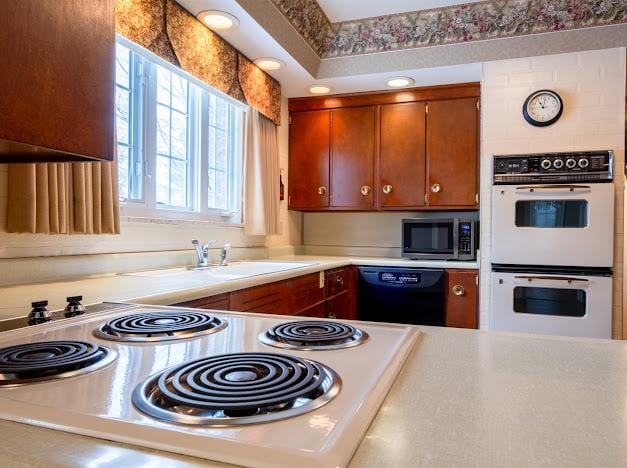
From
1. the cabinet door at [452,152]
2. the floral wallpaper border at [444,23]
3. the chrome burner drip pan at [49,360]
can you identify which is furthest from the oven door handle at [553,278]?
the chrome burner drip pan at [49,360]

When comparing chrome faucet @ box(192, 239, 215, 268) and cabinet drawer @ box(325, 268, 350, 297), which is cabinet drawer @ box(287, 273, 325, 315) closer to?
cabinet drawer @ box(325, 268, 350, 297)

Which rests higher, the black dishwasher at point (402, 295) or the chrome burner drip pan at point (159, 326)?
the chrome burner drip pan at point (159, 326)

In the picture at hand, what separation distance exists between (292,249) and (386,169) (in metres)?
1.07

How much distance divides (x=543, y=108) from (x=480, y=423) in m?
2.94

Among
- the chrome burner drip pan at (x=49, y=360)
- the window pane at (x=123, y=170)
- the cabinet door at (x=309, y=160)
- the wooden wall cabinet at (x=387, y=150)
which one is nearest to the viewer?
the chrome burner drip pan at (x=49, y=360)

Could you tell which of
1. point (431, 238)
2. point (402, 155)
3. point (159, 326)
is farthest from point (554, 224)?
point (159, 326)

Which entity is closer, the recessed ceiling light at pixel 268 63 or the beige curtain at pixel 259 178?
the recessed ceiling light at pixel 268 63

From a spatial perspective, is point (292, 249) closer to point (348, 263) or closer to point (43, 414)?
point (348, 263)

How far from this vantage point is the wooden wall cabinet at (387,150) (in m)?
3.34

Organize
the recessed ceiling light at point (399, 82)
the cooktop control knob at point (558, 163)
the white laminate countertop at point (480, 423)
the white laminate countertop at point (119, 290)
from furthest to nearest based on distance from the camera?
the recessed ceiling light at point (399, 82) → the cooktop control knob at point (558, 163) → the white laminate countertop at point (119, 290) → the white laminate countertop at point (480, 423)

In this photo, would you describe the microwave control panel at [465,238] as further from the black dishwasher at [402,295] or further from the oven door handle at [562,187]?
the oven door handle at [562,187]

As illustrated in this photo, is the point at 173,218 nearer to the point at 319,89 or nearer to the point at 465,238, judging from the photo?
the point at 319,89

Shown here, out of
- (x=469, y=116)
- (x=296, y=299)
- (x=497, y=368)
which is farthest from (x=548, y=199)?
(x=497, y=368)

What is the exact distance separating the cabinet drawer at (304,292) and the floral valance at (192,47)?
121 cm
